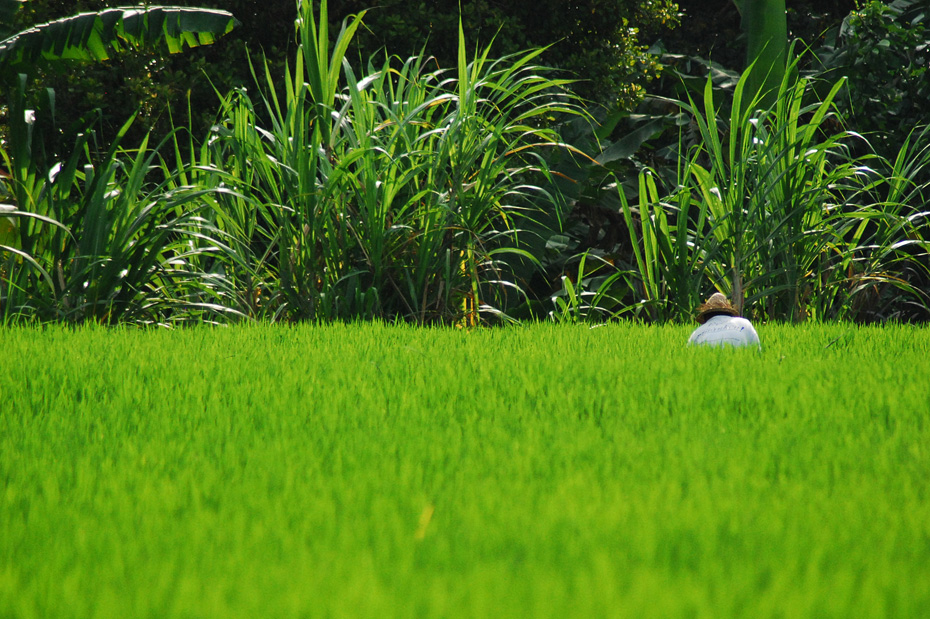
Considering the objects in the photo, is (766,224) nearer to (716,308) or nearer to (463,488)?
(716,308)

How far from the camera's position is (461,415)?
5.55 ft

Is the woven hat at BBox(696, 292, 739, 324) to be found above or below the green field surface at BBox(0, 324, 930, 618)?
below

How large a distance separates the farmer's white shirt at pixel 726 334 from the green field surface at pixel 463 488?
325mm

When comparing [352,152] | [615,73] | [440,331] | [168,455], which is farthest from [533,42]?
[168,455]

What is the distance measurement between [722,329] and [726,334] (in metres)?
0.02

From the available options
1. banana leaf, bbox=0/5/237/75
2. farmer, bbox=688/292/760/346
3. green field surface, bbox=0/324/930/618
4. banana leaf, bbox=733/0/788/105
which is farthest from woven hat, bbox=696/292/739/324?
banana leaf, bbox=733/0/788/105

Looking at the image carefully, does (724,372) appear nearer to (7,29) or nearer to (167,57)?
(7,29)

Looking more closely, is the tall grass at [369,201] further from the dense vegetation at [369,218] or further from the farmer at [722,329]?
the farmer at [722,329]

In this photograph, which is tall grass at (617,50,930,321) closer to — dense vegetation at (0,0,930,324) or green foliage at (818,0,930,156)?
dense vegetation at (0,0,930,324)

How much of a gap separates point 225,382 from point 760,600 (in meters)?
1.49

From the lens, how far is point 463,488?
1181 millimetres

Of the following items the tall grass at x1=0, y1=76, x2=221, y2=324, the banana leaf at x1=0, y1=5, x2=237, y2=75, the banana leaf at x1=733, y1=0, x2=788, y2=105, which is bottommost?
the tall grass at x1=0, y1=76, x2=221, y2=324

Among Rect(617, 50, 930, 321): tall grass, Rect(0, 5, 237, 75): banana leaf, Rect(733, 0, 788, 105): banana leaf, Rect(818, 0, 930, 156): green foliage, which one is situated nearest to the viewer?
Rect(617, 50, 930, 321): tall grass

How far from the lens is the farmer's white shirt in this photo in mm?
2611
